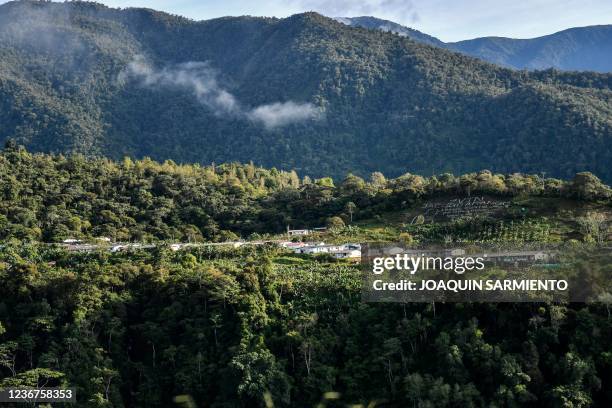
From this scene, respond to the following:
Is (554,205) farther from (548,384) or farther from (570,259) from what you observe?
(548,384)

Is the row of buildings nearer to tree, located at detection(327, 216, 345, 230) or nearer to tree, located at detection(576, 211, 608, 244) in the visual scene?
tree, located at detection(327, 216, 345, 230)

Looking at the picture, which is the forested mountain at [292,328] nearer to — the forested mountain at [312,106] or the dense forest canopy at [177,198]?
the dense forest canopy at [177,198]

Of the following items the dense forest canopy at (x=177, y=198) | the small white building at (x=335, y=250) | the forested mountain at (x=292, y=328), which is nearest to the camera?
the forested mountain at (x=292, y=328)

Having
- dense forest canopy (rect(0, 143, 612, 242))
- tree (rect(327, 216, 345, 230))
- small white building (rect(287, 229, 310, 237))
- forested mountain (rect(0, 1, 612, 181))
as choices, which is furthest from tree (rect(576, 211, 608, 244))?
forested mountain (rect(0, 1, 612, 181))

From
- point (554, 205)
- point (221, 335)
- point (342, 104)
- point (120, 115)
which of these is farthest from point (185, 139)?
point (221, 335)

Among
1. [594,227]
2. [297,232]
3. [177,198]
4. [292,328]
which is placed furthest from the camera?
→ [177,198]

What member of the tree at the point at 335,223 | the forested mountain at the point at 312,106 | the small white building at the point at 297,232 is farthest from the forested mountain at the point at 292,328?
the forested mountain at the point at 312,106

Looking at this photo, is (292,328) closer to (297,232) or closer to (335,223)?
(335,223)

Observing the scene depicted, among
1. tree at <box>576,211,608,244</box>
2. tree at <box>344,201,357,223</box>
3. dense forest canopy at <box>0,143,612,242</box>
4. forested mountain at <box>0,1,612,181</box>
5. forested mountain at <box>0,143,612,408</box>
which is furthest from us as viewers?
forested mountain at <box>0,1,612,181</box>

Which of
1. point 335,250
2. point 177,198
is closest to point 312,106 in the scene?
point 177,198
